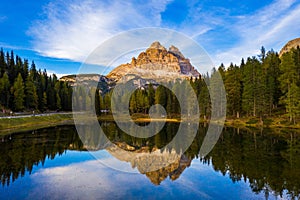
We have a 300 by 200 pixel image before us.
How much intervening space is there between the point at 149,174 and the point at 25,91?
253 feet

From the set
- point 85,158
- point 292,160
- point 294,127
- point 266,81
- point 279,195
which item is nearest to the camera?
point 279,195

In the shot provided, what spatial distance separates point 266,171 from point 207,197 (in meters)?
7.08

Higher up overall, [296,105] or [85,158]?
[296,105]

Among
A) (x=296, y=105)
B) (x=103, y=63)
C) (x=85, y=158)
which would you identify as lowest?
(x=85, y=158)

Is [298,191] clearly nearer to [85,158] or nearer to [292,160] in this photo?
[292,160]

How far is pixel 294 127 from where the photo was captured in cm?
4609

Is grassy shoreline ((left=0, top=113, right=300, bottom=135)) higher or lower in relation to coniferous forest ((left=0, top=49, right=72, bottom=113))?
lower

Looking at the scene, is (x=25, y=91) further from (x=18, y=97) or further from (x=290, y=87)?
(x=290, y=87)

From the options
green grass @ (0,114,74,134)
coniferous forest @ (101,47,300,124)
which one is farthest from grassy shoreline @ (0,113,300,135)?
coniferous forest @ (101,47,300,124)

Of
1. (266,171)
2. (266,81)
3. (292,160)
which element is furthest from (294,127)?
(266,171)

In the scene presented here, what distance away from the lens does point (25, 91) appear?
83312 mm

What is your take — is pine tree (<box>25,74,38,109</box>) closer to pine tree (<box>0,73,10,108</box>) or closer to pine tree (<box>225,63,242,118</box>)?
pine tree (<box>0,73,10,108</box>)

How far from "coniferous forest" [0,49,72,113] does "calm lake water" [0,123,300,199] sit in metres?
52.7

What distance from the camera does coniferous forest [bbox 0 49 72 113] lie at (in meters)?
75.4
